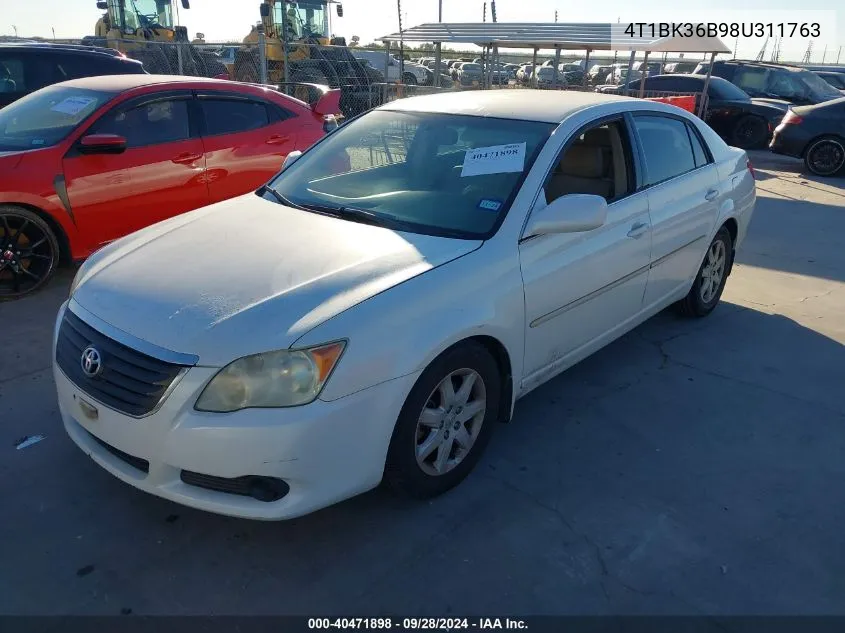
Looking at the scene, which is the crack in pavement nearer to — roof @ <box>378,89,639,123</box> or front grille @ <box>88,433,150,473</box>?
front grille @ <box>88,433,150,473</box>

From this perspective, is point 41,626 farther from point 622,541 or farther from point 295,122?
point 295,122

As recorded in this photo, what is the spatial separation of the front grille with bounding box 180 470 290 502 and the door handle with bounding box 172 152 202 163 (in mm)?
3770

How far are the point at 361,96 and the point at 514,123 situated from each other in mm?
13514

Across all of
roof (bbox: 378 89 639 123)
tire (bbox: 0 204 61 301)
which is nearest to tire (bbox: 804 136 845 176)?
roof (bbox: 378 89 639 123)

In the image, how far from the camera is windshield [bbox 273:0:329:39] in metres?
20.3

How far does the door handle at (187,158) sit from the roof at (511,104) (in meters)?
2.27

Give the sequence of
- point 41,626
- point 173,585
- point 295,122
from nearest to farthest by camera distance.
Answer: point 41,626 → point 173,585 → point 295,122

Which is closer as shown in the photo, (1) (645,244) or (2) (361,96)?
(1) (645,244)

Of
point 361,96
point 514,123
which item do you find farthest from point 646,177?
point 361,96

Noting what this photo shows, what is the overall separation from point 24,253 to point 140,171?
1.03 m

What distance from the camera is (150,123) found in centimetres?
548

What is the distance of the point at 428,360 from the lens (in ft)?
8.31

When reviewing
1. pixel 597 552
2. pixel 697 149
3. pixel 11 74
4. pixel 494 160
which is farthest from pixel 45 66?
pixel 597 552

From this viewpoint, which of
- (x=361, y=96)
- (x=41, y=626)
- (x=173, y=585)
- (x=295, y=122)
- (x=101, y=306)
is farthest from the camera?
(x=361, y=96)
